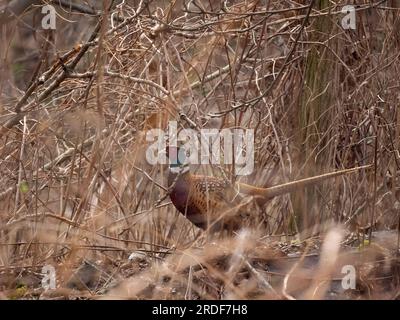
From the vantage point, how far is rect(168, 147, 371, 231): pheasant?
450 centimetres

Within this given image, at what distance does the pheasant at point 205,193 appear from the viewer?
4.50 metres

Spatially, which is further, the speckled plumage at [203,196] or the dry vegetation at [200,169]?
the speckled plumage at [203,196]

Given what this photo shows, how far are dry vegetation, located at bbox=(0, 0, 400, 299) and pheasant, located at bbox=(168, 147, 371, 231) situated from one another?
0.10m

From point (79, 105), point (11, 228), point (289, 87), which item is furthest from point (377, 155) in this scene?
point (11, 228)

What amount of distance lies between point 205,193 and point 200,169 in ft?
0.99

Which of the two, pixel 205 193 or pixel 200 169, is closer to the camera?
pixel 205 193

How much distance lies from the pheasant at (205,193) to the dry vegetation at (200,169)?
0.10 meters

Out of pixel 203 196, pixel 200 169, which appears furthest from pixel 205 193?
pixel 200 169

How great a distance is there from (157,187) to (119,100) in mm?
510

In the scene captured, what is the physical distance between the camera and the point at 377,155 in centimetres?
472

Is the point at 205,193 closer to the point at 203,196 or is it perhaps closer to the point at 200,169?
the point at 203,196

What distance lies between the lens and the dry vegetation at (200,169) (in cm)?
403

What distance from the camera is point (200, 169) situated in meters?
4.86

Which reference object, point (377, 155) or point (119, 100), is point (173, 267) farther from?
point (377, 155)
